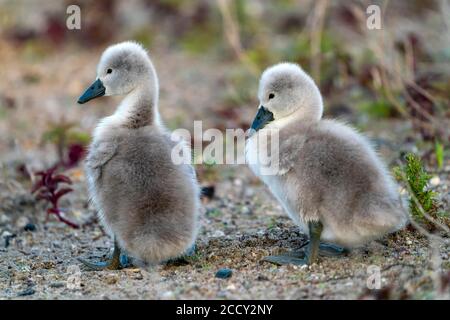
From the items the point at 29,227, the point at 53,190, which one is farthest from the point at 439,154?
the point at 29,227

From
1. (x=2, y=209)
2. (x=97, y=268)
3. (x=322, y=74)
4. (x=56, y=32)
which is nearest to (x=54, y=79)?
(x=56, y=32)

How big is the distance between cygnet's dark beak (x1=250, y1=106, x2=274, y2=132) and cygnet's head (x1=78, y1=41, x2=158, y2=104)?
71 cm

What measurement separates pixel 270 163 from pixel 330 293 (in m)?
→ 0.93

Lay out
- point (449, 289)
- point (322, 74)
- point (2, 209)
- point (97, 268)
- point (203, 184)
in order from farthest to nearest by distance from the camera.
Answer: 1. point (322, 74)
2. point (203, 184)
3. point (2, 209)
4. point (97, 268)
5. point (449, 289)

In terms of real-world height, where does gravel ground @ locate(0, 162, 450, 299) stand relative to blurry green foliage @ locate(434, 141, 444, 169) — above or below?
below

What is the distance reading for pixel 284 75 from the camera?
527cm

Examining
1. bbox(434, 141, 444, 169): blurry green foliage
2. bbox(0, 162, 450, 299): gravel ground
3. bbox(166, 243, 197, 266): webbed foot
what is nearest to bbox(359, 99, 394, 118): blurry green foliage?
bbox(434, 141, 444, 169): blurry green foliage

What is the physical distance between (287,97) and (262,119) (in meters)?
0.26

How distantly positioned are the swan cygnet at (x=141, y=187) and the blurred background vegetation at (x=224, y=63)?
2.28 meters

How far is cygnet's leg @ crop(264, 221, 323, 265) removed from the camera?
194 inches

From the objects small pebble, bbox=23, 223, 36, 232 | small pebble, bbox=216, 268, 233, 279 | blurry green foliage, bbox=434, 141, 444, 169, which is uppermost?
blurry green foliage, bbox=434, 141, 444, 169
